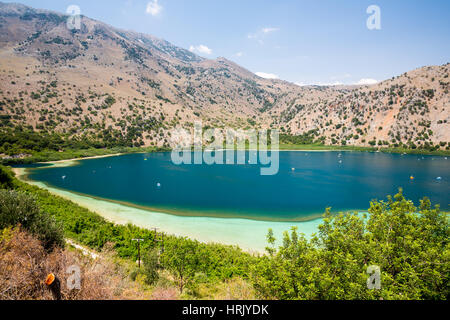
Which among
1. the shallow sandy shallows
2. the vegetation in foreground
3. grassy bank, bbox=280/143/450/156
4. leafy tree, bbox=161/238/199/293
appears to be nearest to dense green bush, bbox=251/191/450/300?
the vegetation in foreground

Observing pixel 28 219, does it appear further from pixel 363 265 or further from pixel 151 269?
pixel 363 265

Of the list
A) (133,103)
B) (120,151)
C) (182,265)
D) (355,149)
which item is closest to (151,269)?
(182,265)

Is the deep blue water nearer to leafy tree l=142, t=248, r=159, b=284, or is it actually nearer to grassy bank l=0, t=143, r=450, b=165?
grassy bank l=0, t=143, r=450, b=165

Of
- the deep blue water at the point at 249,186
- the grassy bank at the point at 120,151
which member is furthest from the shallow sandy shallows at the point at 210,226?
the grassy bank at the point at 120,151

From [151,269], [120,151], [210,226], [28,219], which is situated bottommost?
[210,226]

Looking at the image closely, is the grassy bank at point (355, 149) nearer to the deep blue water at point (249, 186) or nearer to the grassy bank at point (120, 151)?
the grassy bank at point (120, 151)

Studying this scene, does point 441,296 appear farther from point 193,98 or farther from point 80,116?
point 193,98
